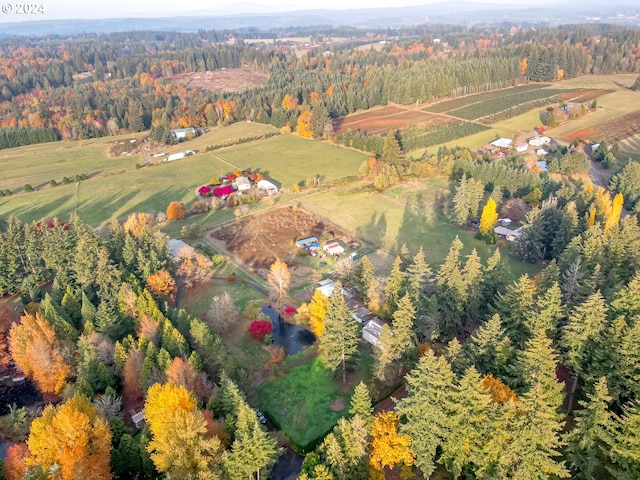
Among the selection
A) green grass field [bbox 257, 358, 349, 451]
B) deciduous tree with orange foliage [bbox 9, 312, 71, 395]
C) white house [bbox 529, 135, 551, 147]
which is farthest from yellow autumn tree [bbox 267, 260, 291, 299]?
white house [bbox 529, 135, 551, 147]

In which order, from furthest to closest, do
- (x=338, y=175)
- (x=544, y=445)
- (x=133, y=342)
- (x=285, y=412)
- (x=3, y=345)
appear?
(x=338, y=175) < (x=3, y=345) < (x=133, y=342) < (x=285, y=412) < (x=544, y=445)

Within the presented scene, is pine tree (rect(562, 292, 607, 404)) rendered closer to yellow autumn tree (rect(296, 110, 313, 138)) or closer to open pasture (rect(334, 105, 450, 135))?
open pasture (rect(334, 105, 450, 135))

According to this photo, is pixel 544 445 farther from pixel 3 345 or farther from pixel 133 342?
pixel 3 345

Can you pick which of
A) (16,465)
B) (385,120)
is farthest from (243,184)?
(16,465)

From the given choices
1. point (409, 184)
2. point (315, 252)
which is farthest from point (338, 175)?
point (315, 252)

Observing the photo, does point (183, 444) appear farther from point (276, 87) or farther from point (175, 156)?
point (276, 87)
